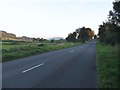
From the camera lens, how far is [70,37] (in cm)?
15912

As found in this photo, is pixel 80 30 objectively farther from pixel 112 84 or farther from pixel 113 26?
pixel 112 84

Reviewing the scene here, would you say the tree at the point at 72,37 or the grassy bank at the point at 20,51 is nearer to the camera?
the grassy bank at the point at 20,51

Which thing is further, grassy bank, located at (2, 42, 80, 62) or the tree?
the tree

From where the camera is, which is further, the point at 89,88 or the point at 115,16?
the point at 115,16

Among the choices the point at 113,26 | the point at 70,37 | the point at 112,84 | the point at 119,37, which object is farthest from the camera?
the point at 70,37

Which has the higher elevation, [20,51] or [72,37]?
[72,37]

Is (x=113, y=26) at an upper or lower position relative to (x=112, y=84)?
upper

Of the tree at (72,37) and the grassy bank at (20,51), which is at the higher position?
the tree at (72,37)

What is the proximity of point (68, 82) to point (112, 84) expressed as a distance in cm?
183

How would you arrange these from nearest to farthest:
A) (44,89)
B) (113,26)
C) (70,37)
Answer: (44,89) < (113,26) < (70,37)

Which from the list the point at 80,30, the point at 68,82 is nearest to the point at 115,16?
the point at 68,82

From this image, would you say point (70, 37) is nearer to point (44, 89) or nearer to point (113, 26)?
point (113, 26)

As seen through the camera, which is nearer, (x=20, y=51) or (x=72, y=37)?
(x=20, y=51)

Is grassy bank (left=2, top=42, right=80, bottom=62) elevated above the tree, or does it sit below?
below
